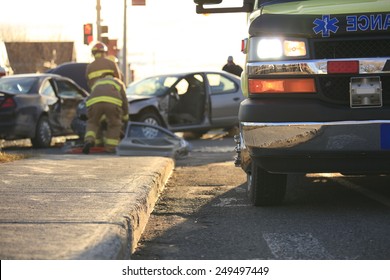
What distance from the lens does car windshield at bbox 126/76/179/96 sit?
53.5 feet

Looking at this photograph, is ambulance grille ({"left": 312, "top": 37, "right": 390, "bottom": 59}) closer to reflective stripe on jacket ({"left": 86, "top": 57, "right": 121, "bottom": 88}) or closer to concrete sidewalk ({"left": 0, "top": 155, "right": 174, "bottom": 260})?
concrete sidewalk ({"left": 0, "top": 155, "right": 174, "bottom": 260})

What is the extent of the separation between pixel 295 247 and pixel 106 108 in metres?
7.63

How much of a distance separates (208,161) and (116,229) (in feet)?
22.4

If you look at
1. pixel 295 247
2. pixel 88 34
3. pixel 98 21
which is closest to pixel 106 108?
pixel 295 247

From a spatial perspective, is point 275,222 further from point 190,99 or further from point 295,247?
point 190,99

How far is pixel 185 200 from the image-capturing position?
744 centimetres

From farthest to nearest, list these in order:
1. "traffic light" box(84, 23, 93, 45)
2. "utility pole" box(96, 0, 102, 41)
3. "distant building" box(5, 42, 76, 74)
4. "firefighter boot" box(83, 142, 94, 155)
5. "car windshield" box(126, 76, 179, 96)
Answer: "distant building" box(5, 42, 76, 74) → "traffic light" box(84, 23, 93, 45) → "utility pole" box(96, 0, 102, 41) → "car windshield" box(126, 76, 179, 96) → "firefighter boot" box(83, 142, 94, 155)

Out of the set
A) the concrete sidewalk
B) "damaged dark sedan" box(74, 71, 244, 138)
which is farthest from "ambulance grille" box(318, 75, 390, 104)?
"damaged dark sedan" box(74, 71, 244, 138)

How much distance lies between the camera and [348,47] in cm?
606

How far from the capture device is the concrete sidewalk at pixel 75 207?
4469 millimetres

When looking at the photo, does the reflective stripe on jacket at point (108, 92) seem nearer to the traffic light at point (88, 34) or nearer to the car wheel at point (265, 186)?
the car wheel at point (265, 186)

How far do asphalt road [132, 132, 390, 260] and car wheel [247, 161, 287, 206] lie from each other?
84mm

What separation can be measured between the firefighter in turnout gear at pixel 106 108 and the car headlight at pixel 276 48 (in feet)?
20.7

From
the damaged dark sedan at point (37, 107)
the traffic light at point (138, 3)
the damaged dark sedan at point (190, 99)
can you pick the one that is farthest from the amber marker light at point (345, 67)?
the traffic light at point (138, 3)
